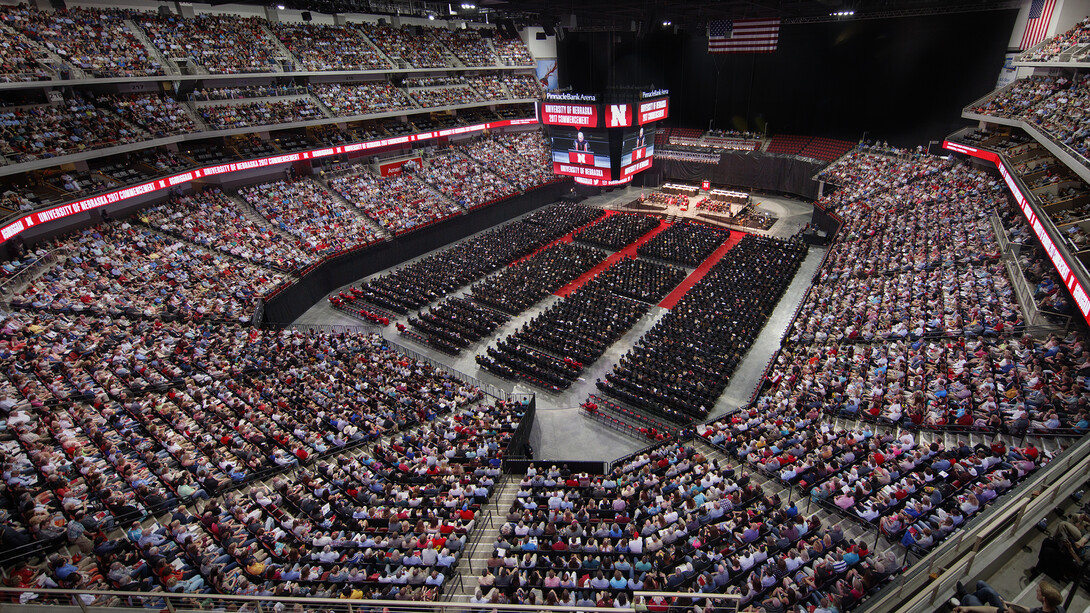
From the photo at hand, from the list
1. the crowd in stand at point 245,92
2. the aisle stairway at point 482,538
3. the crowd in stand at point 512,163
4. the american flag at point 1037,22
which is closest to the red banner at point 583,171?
the crowd in stand at point 512,163

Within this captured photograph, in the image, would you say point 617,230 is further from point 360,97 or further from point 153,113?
point 153,113

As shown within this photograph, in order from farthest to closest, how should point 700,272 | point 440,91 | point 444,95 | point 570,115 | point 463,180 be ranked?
point 440,91, point 444,95, point 463,180, point 700,272, point 570,115

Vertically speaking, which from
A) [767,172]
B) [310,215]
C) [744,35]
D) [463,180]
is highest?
[744,35]

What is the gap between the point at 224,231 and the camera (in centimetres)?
3033

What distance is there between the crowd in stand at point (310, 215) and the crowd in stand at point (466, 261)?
3.28 metres

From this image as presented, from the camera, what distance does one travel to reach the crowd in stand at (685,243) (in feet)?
108

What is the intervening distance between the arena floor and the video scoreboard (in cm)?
789

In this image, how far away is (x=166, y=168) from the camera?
30078 millimetres

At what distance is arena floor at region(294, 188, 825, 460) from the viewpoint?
1855 cm

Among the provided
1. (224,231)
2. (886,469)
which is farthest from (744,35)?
(224,231)

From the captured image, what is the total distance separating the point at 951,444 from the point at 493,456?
12.7m

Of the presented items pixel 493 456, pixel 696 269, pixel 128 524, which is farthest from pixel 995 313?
pixel 128 524

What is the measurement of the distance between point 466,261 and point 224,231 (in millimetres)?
13894

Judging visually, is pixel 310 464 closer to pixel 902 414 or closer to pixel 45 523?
pixel 45 523
